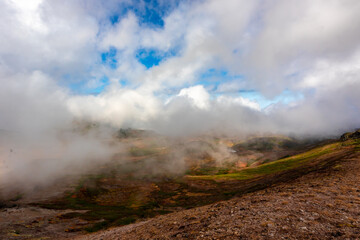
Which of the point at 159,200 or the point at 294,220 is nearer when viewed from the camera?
the point at 294,220

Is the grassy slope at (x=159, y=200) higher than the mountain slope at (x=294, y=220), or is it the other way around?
the mountain slope at (x=294, y=220)

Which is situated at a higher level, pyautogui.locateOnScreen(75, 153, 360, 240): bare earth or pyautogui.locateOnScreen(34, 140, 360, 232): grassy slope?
pyautogui.locateOnScreen(75, 153, 360, 240): bare earth

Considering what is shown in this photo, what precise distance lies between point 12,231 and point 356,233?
77.1m

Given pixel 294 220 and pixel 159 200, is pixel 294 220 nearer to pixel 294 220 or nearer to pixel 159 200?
pixel 294 220

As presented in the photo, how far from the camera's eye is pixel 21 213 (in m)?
79.3

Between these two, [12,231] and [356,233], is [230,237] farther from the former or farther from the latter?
[12,231]

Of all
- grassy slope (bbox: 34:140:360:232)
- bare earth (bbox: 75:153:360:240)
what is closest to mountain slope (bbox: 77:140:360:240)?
bare earth (bbox: 75:153:360:240)

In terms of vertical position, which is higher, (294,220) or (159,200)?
(294,220)

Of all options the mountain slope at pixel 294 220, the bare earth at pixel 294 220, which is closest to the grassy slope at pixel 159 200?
the bare earth at pixel 294 220

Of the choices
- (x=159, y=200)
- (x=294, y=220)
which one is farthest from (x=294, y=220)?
(x=159, y=200)

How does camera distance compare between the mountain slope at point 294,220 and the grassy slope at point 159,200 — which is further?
the grassy slope at point 159,200

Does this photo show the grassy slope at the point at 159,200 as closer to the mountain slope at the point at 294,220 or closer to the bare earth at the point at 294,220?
the bare earth at the point at 294,220

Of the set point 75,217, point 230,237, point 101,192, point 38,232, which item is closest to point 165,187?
point 101,192

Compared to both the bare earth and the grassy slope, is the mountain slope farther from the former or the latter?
the grassy slope
